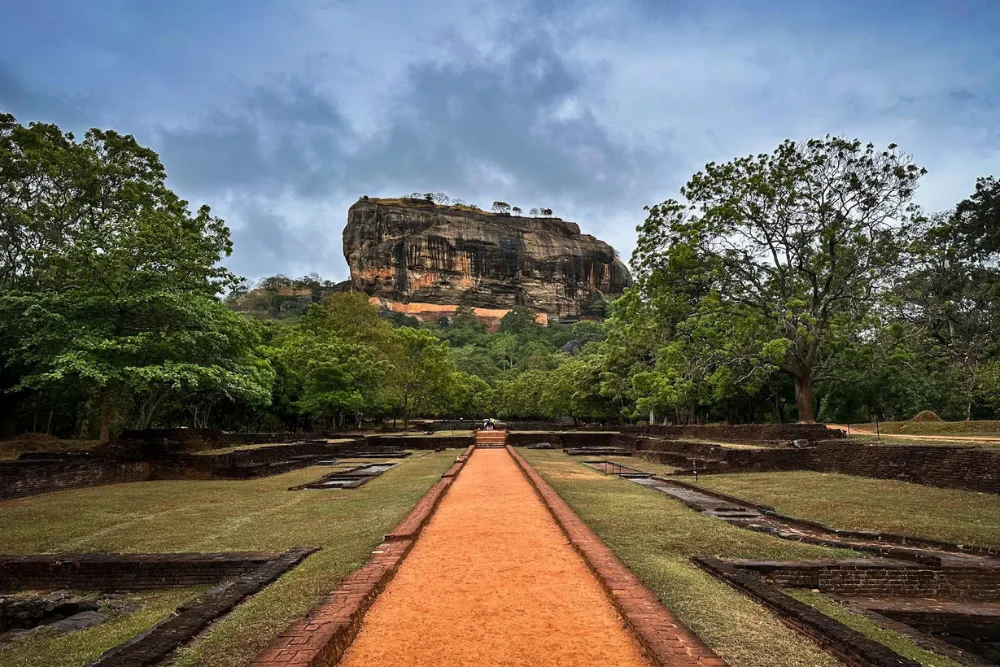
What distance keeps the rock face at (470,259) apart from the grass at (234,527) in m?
107

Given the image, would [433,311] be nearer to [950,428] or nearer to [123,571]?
[950,428]

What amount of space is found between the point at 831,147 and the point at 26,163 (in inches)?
985

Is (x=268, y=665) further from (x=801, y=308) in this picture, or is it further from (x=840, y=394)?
(x=840, y=394)

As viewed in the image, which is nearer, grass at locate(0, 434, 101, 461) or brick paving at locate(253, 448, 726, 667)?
brick paving at locate(253, 448, 726, 667)

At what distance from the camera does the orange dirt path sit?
3939mm

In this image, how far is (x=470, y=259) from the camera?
4845 inches

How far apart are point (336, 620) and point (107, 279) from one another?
14436 mm

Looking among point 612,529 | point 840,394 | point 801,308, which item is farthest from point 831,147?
point 612,529

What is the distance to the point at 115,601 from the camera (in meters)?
5.80

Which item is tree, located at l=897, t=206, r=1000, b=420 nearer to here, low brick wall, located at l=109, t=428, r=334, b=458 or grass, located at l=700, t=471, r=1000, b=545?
grass, located at l=700, t=471, r=1000, b=545

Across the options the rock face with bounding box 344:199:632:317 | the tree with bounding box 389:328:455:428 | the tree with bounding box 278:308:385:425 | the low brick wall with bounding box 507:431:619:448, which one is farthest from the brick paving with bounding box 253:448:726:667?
the rock face with bounding box 344:199:632:317

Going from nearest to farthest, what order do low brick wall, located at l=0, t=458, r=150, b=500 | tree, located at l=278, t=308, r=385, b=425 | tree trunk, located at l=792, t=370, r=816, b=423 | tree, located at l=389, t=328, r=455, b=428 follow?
low brick wall, located at l=0, t=458, r=150, b=500
tree trunk, located at l=792, t=370, r=816, b=423
tree, located at l=278, t=308, r=385, b=425
tree, located at l=389, t=328, r=455, b=428

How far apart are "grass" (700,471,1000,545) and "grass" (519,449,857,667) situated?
1.66 meters

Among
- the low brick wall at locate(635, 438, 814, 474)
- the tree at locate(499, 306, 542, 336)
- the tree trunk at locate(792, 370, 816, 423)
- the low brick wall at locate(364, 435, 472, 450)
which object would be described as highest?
the tree at locate(499, 306, 542, 336)
